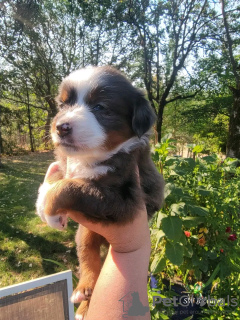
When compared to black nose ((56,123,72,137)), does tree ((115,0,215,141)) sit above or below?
above

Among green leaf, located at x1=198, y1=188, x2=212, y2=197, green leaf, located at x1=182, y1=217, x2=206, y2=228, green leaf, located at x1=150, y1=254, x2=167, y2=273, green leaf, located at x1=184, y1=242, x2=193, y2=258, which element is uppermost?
green leaf, located at x1=198, y1=188, x2=212, y2=197

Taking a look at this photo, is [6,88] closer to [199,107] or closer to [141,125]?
[199,107]

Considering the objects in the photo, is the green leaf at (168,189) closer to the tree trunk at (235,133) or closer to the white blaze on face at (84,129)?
the white blaze on face at (84,129)

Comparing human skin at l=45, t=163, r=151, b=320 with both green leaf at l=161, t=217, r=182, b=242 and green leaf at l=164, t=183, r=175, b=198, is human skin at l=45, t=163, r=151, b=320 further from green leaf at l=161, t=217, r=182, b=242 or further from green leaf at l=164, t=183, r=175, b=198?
green leaf at l=164, t=183, r=175, b=198

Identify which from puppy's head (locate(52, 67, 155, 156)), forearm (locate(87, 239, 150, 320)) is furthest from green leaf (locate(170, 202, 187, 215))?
puppy's head (locate(52, 67, 155, 156))

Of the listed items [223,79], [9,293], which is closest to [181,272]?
[9,293]

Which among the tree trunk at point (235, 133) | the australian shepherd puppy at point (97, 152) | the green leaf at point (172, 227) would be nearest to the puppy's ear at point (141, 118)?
the australian shepherd puppy at point (97, 152)

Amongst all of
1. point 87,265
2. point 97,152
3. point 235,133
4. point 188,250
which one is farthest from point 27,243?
point 235,133
